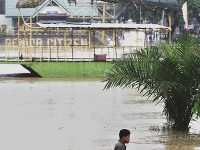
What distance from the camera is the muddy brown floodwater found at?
2191 centimetres

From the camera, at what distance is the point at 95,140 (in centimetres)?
2248

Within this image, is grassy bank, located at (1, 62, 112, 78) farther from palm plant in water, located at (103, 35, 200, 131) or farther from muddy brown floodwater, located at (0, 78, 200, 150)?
palm plant in water, located at (103, 35, 200, 131)

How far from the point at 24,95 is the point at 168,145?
13785mm

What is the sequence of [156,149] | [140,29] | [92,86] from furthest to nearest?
[140,29], [92,86], [156,149]

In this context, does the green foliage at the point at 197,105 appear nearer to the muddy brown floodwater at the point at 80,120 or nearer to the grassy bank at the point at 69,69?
the muddy brown floodwater at the point at 80,120

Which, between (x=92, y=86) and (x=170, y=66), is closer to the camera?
(x=170, y=66)

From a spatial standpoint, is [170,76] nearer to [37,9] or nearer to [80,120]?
→ [80,120]

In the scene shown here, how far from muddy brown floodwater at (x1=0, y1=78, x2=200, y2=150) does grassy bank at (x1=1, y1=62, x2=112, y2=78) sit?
632cm

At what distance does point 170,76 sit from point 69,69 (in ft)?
72.6

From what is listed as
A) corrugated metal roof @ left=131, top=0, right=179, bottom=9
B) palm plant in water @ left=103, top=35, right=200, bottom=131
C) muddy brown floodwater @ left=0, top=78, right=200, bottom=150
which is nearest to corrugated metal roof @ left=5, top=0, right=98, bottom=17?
corrugated metal roof @ left=131, top=0, right=179, bottom=9

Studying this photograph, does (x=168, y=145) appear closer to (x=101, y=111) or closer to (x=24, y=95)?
(x=101, y=111)

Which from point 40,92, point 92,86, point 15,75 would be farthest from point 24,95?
point 15,75

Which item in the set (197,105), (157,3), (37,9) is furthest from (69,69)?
(37,9)

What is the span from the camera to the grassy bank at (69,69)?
149 feet
